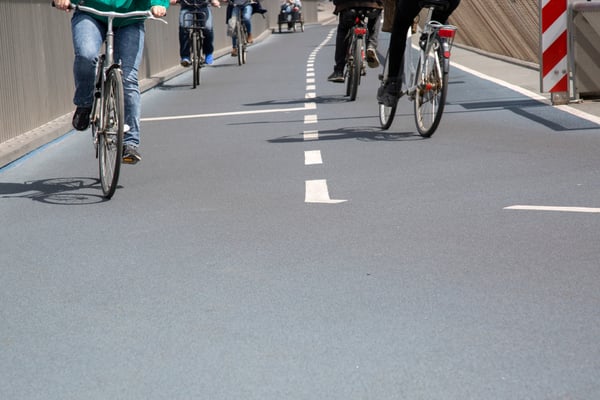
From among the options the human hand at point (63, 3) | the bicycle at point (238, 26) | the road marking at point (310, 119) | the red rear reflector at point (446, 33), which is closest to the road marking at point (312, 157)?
the red rear reflector at point (446, 33)

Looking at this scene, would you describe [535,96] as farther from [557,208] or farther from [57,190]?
[557,208]

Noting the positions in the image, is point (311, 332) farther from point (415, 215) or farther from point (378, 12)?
point (378, 12)

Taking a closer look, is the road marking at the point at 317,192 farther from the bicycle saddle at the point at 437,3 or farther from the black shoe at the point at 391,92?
the black shoe at the point at 391,92

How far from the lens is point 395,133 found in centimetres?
1087

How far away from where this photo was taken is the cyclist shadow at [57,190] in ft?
26.1

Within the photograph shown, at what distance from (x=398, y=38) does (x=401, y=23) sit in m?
0.19

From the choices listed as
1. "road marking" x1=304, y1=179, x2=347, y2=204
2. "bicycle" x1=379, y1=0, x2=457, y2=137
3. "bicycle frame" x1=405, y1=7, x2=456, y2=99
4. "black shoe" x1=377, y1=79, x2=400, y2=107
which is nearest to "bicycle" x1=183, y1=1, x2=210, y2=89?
"bicycle" x1=379, y1=0, x2=457, y2=137

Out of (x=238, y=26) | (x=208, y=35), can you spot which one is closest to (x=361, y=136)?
(x=208, y=35)

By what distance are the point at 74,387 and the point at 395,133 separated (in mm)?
7198

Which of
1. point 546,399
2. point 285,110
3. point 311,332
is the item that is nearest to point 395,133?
point 285,110

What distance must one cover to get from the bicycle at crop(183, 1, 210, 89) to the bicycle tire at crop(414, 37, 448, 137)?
28.3 feet

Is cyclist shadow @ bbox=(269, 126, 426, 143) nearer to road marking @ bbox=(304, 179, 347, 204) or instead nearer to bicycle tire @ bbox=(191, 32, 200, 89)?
road marking @ bbox=(304, 179, 347, 204)

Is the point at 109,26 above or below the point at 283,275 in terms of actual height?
above

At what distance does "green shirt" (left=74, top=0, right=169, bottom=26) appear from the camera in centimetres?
804
